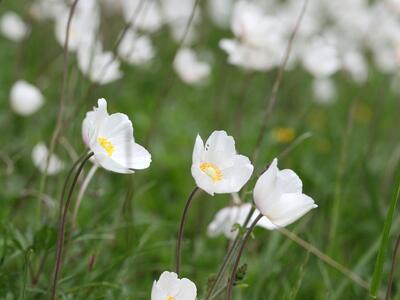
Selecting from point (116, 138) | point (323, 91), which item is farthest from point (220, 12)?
point (116, 138)

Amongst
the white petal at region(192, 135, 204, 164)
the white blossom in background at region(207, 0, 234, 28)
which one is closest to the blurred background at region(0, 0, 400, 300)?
the white petal at region(192, 135, 204, 164)

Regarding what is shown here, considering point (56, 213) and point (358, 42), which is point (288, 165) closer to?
A: point (56, 213)

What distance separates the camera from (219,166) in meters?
1.43

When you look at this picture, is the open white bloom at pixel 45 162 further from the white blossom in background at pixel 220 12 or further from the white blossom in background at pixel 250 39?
the white blossom in background at pixel 220 12

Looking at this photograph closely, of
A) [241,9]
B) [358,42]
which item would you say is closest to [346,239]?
[241,9]

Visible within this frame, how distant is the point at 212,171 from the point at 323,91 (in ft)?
11.5

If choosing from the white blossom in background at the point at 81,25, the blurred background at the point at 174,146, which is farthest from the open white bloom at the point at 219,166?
the white blossom in background at the point at 81,25

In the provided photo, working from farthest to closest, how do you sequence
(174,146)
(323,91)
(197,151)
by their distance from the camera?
(323,91) → (174,146) → (197,151)

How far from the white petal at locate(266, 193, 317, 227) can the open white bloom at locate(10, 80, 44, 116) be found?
1.52 metres

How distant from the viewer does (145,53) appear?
304cm

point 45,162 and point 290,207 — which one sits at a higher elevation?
point 290,207

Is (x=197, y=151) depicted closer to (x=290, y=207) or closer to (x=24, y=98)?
(x=290, y=207)

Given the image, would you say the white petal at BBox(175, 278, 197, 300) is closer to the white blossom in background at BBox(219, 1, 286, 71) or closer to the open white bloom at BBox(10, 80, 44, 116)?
the white blossom in background at BBox(219, 1, 286, 71)

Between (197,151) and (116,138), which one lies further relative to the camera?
(116,138)
